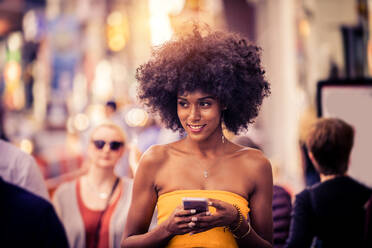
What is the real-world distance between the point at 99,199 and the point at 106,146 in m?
0.42

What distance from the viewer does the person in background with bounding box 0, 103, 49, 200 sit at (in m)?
2.80

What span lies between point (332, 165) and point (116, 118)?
4.73m

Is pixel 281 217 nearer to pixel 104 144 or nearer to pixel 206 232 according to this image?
pixel 206 232

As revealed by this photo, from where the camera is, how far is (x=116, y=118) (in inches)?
284

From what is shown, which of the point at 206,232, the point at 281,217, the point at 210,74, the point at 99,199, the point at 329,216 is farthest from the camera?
the point at 99,199

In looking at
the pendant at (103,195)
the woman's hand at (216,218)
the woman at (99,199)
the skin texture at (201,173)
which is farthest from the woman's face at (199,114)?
the pendant at (103,195)

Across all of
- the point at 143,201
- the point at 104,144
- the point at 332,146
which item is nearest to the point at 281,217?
the point at 332,146

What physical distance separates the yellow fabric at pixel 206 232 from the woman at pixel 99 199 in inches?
A: 50.8

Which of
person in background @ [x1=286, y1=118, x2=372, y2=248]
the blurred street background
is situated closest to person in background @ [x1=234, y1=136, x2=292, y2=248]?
person in background @ [x1=286, y1=118, x2=372, y2=248]

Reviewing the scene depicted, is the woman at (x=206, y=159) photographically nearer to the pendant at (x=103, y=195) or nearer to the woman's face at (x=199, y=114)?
the woman's face at (x=199, y=114)

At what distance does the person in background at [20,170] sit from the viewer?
2.80 m

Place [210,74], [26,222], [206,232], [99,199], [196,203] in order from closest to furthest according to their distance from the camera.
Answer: [196,203], [206,232], [210,74], [26,222], [99,199]

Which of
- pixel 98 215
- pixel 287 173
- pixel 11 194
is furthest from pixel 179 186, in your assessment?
pixel 287 173

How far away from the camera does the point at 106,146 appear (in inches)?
143
